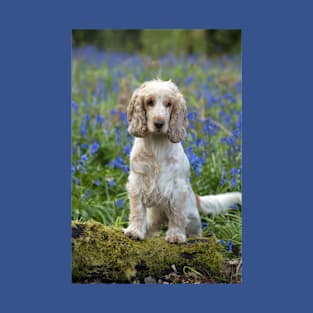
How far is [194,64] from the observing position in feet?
34.3

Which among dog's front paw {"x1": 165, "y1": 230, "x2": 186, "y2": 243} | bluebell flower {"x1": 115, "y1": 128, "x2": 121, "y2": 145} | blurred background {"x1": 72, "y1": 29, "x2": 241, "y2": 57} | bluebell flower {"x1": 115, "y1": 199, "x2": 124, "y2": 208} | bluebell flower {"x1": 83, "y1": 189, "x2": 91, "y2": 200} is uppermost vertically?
blurred background {"x1": 72, "y1": 29, "x2": 241, "y2": 57}

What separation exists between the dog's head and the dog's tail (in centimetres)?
142

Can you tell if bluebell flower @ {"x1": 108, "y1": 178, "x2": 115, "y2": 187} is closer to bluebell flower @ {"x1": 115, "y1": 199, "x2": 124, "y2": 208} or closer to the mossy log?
bluebell flower @ {"x1": 115, "y1": 199, "x2": 124, "y2": 208}

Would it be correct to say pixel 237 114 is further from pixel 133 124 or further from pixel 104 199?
pixel 133 124

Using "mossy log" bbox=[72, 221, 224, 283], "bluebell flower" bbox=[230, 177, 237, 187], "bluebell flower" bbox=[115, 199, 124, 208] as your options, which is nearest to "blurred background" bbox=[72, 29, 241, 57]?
"bluebell flower" bbox=[230, 177, 237, 187]

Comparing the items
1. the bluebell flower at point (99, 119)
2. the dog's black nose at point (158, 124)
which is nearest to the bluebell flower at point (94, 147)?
the bluebell flower at point (99, 119)

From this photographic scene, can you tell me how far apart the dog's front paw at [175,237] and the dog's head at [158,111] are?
3.15 ft

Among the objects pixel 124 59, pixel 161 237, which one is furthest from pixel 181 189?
pixel 124 59

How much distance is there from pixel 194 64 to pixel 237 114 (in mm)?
1752

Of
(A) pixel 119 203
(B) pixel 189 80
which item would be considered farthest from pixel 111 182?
(B) pixel 189 80

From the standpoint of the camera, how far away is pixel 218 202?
7156 millimetres

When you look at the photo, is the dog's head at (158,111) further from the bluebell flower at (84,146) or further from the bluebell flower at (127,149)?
the bluebell flower at (84,146)

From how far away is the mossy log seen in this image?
5949 mm

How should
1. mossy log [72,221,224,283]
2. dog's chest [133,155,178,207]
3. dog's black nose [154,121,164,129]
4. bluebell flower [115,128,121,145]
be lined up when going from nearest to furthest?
dog's black nose [154,121,164,129] < mossy log [72,221,224,283] < dog's chest [133,155,178,207] < bluebell flower [115,128,121,145]
